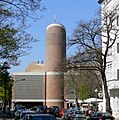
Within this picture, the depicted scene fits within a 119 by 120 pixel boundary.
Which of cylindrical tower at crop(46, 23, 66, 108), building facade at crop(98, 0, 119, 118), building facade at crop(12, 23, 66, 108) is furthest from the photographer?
building facade at crop(12, 23, 66, 108)

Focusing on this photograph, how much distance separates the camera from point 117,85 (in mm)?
58031

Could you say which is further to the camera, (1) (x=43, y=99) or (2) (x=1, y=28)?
(1) (x=43, y=99)

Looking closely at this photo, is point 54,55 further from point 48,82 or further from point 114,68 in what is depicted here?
point 114,68

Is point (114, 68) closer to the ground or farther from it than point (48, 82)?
closer to the ground

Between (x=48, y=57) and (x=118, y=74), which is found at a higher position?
(x=48, y=57)

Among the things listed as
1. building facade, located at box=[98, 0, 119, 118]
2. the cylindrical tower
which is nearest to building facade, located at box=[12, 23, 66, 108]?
the cylindrical tower

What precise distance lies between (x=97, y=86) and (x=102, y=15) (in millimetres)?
29737

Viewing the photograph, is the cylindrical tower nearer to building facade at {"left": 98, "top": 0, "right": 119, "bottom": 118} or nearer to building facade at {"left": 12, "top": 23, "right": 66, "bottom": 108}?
building facade at {"left": 12, "top": 23, "right": 66, "bottom": 108}

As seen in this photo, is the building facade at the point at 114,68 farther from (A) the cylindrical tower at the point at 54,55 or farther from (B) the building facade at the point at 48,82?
(A) the cylindrical tower at the point at 54,55

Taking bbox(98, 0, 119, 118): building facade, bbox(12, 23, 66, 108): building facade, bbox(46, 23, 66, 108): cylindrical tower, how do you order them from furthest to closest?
bbox(12, 23, 66, 108): building facade → bbox(46, 23, 66, 108): cylindrical tower → bbox(98, 0, 119, 118): building facade

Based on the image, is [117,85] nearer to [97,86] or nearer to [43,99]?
[97,86]

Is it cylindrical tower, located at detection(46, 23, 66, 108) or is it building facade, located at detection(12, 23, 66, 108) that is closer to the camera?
cylindrical tower, located at detection(46, 23, 66, 108)

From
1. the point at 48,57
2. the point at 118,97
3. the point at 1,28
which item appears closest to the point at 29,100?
the point at 48,57

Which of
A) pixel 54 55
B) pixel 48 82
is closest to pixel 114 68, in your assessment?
pixel 54 55
